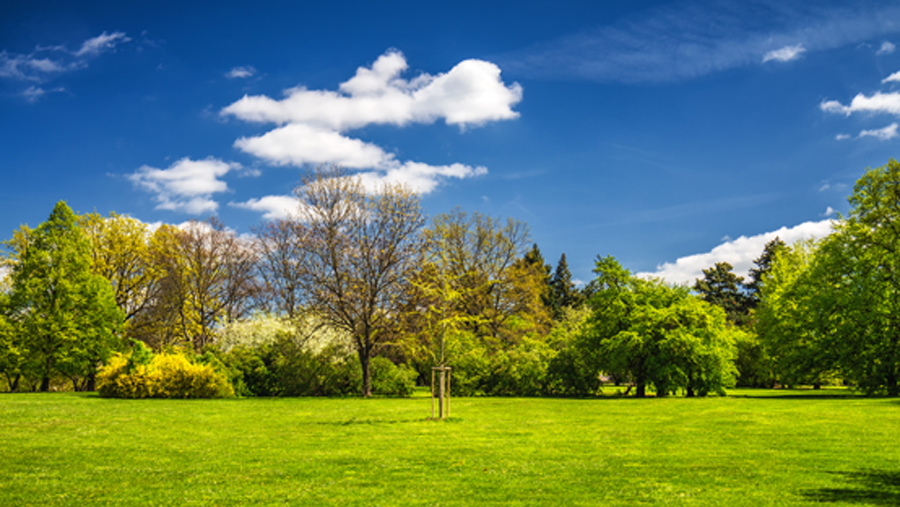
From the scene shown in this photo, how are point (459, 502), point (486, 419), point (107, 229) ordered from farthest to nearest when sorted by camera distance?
1. point (107, 229)
2. point (486, 419)
3. point (459, 502)

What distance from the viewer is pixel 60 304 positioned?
34875 mm

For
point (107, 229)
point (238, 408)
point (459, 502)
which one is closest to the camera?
point (459, 502)

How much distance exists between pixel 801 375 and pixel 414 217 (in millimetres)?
22991

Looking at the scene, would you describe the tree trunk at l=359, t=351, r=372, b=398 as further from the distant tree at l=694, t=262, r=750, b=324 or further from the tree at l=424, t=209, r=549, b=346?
the distant tree at l=694, t=262, r=750, b=324

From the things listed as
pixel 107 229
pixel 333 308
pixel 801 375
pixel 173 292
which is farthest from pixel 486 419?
pixel 107 229

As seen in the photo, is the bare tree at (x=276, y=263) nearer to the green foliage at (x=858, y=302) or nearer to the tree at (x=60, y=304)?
the tree at (x=60, y=304)

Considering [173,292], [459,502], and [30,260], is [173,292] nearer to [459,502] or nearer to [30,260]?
[30,260]

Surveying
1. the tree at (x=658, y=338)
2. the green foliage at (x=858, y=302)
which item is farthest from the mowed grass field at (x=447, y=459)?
the green foliage at (x=858, y=302)

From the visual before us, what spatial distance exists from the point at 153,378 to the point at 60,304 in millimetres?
11406

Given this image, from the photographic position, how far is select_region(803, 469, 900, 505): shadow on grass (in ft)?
24.6

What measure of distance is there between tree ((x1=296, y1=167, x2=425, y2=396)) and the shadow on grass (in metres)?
25.4

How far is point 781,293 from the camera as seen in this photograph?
37.8m

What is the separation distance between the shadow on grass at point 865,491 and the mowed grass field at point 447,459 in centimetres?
3

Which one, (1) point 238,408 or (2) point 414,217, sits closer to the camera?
(1) point 238,408
